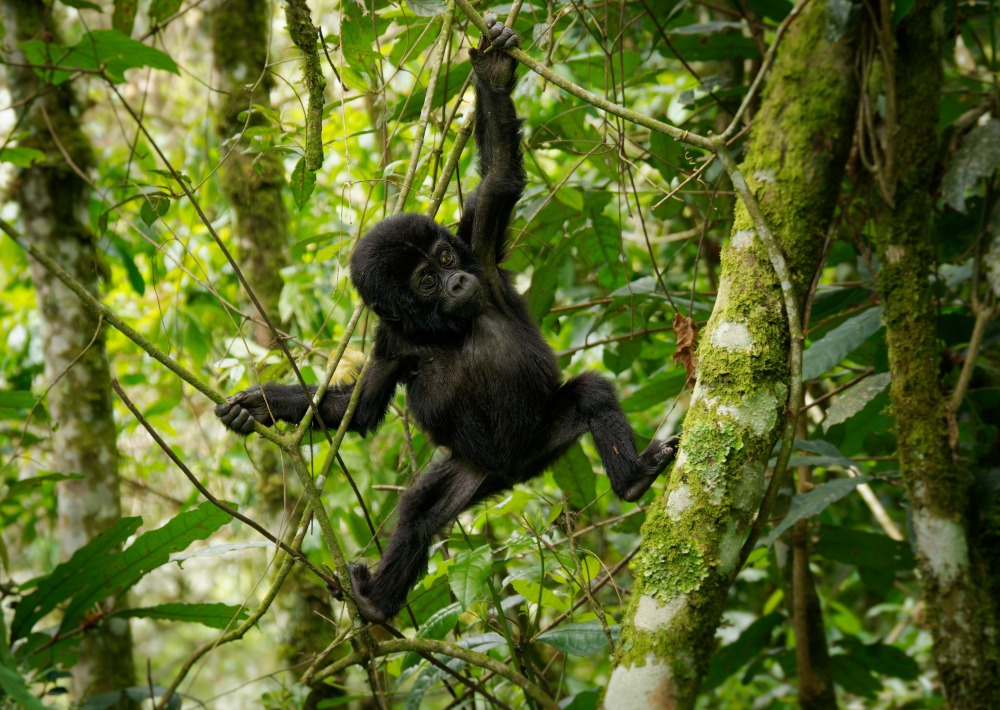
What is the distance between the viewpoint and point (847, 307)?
4.71m

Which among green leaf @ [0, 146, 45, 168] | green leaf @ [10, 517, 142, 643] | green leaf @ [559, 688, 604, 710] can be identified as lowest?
green leaf @ [559, 688, 604, 710]

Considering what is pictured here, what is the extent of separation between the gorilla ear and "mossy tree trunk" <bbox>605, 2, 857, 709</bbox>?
1662 mm

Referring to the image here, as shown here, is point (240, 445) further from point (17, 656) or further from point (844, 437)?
point (844, 437)

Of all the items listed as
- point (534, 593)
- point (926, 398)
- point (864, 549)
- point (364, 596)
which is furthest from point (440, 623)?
point (864, 549)

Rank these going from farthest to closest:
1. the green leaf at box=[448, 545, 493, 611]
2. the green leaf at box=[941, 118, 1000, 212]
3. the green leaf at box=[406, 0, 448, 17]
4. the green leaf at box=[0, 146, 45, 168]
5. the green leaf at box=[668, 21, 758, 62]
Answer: the green leaf at box=[0, 146, 45, 168]
the green leaf at box=[668, 21, 758, 62]
the green leaf at box=[406, 0, 448, 17]
the green leaf at box=[941, 118, 1000, 212]
the green leaf at box=[448, 545, 493, 611]

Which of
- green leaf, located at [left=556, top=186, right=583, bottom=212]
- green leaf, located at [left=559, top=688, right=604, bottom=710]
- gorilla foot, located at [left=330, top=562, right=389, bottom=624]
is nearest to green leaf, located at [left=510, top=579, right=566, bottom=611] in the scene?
green leaf, located at [left=559, top=688, right=604, bottom=710]

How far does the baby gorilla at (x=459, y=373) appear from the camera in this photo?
13.8ft

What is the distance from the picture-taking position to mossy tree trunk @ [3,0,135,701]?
18.4ft

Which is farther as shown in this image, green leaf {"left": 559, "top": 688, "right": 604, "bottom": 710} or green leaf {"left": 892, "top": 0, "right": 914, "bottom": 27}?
green leaf {"left": 559, "top": 688, "right": 604, "bottom": 710}

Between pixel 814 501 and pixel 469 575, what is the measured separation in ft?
6.56

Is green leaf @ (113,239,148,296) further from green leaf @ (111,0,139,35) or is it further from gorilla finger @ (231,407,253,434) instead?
gorilla finger @ (231,407,253,434)

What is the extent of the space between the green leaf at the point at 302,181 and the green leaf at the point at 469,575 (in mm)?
1715

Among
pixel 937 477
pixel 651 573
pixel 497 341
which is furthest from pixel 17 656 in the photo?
pixel 937 477

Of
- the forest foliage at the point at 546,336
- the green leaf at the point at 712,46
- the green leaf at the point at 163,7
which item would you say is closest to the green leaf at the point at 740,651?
the forest foliage at the point at 546,336
